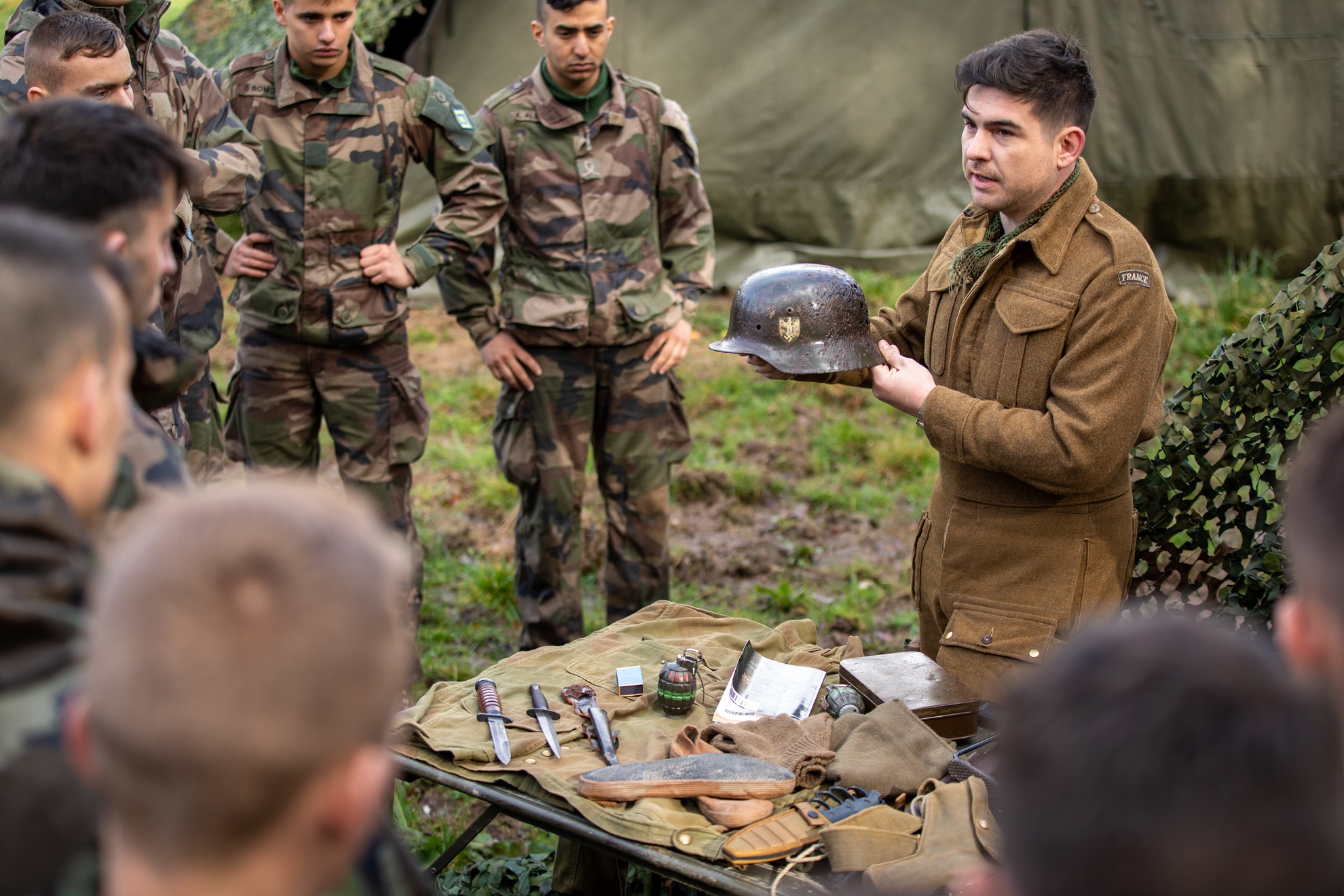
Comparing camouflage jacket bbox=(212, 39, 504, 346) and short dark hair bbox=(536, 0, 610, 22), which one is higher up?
short dark hair bbox=(536, 0, 610, 22)

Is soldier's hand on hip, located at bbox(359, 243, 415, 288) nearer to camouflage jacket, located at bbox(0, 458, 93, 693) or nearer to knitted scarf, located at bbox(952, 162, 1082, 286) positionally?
knitted scarf, located at bbox(952, 162, 1082, 286)

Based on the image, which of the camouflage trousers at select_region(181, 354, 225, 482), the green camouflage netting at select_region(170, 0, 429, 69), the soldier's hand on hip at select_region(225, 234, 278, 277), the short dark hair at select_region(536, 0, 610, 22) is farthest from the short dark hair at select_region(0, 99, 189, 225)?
the green camouflage netting at select_region(170, 0, 429, 69)

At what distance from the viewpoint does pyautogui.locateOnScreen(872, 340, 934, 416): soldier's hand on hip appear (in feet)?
11.2

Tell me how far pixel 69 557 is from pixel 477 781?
5.24ft

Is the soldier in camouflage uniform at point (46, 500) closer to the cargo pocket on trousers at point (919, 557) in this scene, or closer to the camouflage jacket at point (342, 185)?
the cargo pocket on trousers at point (919, 557)

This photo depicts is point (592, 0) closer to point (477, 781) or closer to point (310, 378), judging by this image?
point (310, 378)

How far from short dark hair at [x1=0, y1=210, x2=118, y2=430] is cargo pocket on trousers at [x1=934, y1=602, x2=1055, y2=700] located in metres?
2.43

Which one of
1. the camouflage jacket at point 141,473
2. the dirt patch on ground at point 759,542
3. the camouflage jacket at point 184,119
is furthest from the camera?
the dirt patch on ground at point 759,542

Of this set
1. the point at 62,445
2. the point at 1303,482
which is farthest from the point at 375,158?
the point at 1303,482

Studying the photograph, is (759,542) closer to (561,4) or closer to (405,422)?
(405,422)

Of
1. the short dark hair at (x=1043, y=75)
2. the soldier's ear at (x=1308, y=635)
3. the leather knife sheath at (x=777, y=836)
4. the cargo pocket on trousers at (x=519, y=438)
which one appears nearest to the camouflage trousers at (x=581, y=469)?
the cargo pocket on trousers at (x=519, y=438)

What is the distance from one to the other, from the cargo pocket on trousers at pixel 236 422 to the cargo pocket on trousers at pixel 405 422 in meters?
0.58

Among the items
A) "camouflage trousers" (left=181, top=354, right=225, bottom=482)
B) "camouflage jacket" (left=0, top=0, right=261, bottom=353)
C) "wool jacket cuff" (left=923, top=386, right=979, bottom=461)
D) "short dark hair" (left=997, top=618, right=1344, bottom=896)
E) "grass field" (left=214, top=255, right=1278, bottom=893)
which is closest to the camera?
"short dark hair" (left=997, top=618, right=1344, bottom=896)

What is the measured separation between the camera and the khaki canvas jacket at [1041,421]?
318 centimetres
